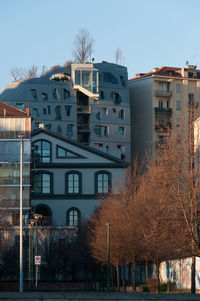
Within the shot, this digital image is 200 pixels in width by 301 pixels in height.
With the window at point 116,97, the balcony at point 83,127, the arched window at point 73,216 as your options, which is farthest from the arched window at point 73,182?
the window at point 116,97

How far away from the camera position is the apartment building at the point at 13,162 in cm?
7152

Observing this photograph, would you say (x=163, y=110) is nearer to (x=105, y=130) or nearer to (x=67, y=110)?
(x=105, y=130)

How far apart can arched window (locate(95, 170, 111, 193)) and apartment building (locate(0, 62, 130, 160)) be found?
1853cm

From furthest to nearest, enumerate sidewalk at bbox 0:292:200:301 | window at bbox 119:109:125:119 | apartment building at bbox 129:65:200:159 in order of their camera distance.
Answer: apartment building at bbox 129:65:200:159
window at bbox 119:109:125:119
sidewalk at bbox 0:292:200:301

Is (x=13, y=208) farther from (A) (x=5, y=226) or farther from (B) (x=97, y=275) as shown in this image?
(B) (x=97, y=275)

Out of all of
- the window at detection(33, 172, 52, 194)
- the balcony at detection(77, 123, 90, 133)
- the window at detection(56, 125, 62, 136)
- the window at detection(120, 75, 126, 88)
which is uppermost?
the window at detection(120, 75, 126, 88)

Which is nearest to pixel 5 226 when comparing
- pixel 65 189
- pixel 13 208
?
pixel 13 208

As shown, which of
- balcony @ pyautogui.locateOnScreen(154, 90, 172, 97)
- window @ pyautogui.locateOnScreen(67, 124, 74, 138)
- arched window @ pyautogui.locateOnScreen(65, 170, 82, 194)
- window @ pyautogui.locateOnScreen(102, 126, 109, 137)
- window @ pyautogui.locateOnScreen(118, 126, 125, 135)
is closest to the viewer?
arched window @ pyautogui.locateOnScreen(65, 170, 82, 194)

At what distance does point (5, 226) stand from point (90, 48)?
57.9 metres

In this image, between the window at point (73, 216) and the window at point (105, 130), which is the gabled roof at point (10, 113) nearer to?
the window at point (73, 216)

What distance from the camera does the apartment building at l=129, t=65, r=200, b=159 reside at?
114438mm

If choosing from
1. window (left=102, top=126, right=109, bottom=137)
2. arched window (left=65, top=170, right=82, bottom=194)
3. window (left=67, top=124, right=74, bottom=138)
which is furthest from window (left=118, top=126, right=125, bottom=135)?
arched window (left=65, top=170, right=82, bottom=194)

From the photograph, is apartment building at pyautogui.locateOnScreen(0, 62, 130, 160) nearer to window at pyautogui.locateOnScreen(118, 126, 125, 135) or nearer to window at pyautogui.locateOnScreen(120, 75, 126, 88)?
window at pyautogui.locateOnScreen(118, 126, 125, 135)

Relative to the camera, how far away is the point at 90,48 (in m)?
121
